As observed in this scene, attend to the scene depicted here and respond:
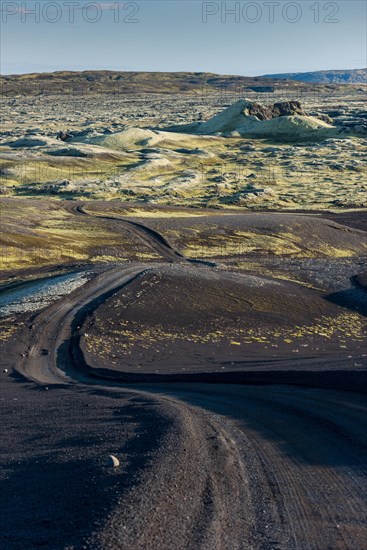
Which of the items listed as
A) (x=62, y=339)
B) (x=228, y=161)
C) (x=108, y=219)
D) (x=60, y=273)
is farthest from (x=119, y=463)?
(x=228, y=161)

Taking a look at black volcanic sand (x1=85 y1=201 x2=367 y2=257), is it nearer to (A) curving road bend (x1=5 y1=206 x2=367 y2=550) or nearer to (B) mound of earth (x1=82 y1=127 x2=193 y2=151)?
(A) curving road bend (x1=5 y1=206 x2=367 y2=550)

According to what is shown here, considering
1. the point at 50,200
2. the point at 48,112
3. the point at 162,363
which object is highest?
the point at 48,112

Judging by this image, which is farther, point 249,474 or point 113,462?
point 249,474

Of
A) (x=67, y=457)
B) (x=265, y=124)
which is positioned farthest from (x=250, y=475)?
(x=265, y=124)

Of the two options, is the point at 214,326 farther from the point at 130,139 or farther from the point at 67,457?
the point at 130,139

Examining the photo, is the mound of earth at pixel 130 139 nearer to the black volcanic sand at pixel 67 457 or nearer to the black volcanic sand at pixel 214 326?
the black volcanic sand at pixel 214 326

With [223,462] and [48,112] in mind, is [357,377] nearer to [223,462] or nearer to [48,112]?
[223,462]
